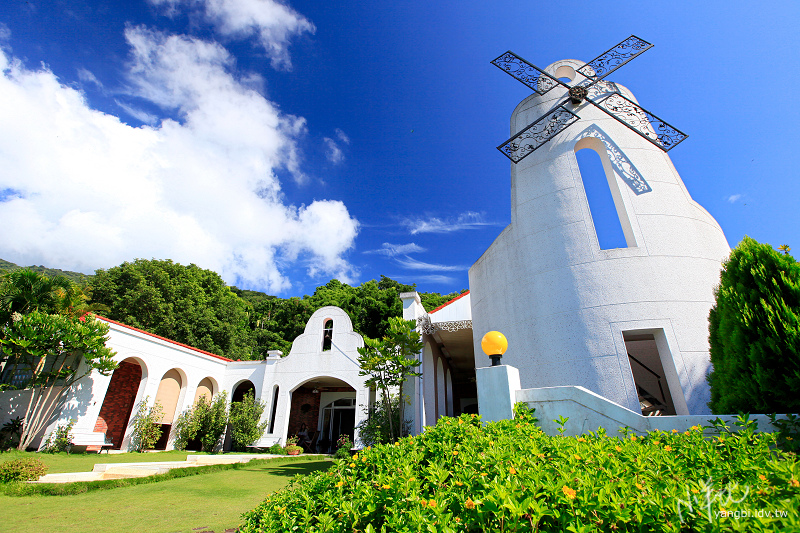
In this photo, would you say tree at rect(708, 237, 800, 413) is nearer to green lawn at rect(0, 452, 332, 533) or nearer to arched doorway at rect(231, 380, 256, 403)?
green lawn at rect(0, 452, 332, 533)

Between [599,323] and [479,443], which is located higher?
[599,323]

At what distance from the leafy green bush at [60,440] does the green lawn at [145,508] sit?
18.4 ft

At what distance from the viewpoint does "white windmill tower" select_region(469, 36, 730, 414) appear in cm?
670

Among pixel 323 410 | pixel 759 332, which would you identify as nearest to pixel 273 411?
pixel 323 410

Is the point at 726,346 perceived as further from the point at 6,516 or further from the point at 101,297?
the point at 101,297

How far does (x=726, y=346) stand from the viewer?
4621 mm

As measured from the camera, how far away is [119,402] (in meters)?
13.4

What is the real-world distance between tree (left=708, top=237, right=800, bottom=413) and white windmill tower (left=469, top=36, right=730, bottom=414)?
1904 mm

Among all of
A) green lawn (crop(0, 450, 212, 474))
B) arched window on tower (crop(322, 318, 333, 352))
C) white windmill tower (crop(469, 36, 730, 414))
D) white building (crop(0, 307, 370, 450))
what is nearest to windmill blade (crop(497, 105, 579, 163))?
white windmill tower (crop(469, 36, 730, 414))

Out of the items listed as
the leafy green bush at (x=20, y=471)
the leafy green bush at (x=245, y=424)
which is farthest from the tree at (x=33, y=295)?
the leafy green bush at (x=245, y=424)

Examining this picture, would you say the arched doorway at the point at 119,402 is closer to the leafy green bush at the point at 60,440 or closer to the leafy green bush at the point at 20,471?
the leafy green bush at the point at 60,440

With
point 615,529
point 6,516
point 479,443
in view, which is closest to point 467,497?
point 615,529

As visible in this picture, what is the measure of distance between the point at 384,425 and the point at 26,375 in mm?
11708

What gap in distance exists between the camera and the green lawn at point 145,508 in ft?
14.4
